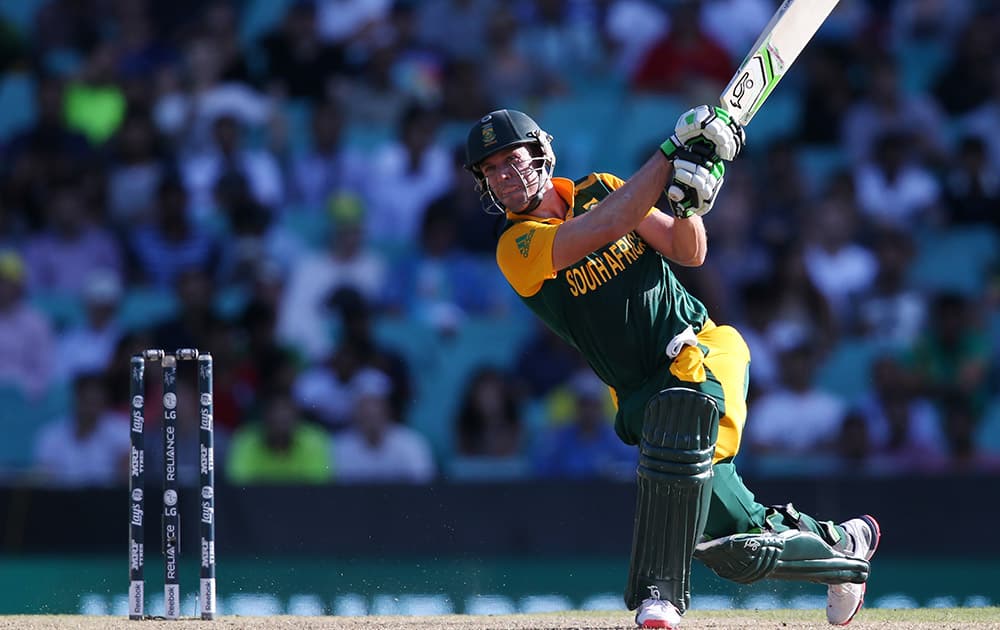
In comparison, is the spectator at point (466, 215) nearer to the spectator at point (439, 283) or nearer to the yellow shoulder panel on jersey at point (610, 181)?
the spectator at point (439, 283)

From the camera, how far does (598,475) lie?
8.51 meters

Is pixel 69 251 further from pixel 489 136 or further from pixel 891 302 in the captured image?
pixel 489 136

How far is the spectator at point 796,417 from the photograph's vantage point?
8930 mm

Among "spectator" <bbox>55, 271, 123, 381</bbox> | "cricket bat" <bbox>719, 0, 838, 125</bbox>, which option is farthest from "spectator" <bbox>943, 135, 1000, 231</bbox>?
"cricket bat" <bbox>719, 0, 838, 125</bbox>

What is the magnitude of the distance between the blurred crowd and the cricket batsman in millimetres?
3651

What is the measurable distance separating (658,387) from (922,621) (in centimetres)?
133

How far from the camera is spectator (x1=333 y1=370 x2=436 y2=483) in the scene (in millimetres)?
8633

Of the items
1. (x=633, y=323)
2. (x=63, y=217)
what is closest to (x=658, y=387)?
(x=633, y=323)

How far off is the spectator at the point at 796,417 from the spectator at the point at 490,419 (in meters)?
1.21

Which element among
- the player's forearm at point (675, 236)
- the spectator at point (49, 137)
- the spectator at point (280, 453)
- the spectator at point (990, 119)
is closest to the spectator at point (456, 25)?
the spectator at point (49, 137)

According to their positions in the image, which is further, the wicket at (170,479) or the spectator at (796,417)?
the spectator at (796,417)

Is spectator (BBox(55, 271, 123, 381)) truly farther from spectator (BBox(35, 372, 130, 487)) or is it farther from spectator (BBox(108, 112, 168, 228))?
spectator (BBox(108, 112, 168, 228))

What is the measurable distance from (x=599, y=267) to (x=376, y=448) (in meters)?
4.08

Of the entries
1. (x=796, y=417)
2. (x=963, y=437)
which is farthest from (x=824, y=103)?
(x=963, y=437)
